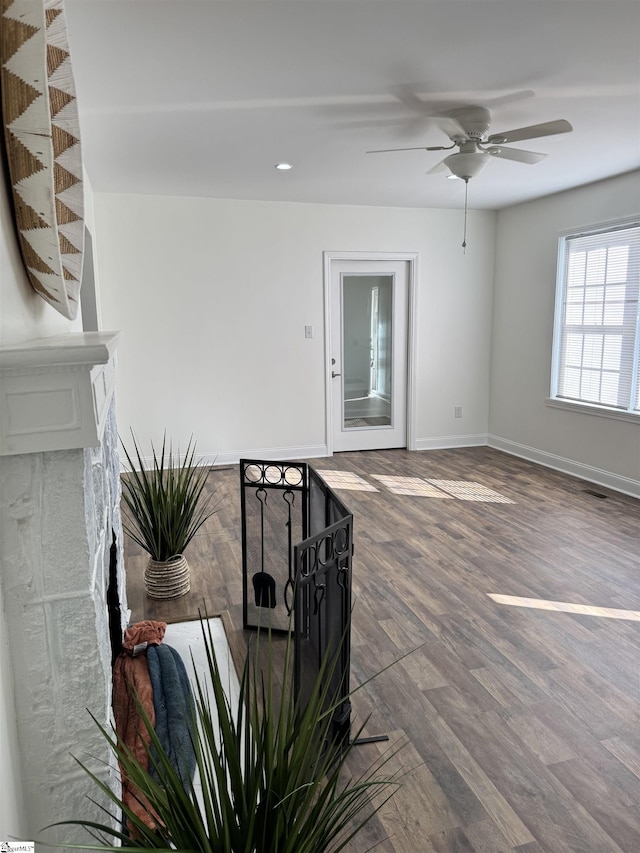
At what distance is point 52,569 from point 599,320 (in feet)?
16.2

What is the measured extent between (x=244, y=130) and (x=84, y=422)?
2768mm

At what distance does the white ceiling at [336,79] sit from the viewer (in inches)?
82.2

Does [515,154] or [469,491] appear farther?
[469,491]

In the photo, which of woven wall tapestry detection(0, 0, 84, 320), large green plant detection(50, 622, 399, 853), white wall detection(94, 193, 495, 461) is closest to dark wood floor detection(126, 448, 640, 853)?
large green plant detection(50, 622, 399, 853)

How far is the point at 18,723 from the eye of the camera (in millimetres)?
1139

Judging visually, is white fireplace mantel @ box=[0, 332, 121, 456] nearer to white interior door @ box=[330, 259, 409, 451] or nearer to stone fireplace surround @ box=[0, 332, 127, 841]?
stone fireplace surround @ box=[0, 332, 127, 841]

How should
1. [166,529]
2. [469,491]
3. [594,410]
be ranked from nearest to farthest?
[166,529] → [469,491] → [594,410]

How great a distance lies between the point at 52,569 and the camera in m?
1.13

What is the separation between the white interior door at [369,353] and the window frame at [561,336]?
4.83 ft

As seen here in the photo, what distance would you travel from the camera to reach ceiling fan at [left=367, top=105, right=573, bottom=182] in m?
2.93

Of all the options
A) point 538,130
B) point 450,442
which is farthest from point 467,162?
point 450,442

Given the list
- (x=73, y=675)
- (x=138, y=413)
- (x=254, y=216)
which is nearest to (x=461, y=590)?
(x=73, y=675)

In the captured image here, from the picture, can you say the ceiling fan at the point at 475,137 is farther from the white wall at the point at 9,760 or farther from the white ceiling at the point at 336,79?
the white wall at the point at 9,760

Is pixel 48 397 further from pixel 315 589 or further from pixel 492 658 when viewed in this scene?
pixel 492 658
